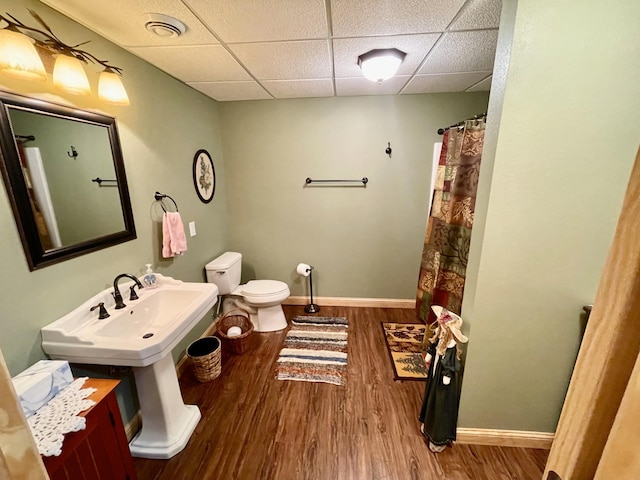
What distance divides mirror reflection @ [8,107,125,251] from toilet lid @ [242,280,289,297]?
4.12ft

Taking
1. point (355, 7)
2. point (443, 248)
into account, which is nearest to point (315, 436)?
point (443, 248)

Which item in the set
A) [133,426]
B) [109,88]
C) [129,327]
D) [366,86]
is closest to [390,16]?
[366,86]

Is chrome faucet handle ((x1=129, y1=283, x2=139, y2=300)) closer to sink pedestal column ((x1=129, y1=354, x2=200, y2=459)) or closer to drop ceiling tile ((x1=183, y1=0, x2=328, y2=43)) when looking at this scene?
sink pedestal column ((x1=129, y1=354, x2=200, y2=459))

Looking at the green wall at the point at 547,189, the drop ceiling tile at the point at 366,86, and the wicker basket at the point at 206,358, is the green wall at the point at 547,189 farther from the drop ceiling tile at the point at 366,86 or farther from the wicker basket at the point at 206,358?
the wicker basket at the point at 206,358

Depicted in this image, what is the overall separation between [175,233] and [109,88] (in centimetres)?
94

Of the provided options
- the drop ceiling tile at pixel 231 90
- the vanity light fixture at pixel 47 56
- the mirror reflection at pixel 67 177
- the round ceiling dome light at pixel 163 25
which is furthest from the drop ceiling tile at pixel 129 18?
the drop ceiling tile at pixel 231 90

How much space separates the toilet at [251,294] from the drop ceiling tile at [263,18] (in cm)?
181

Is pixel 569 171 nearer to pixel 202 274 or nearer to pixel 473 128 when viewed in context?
pixel 473 128

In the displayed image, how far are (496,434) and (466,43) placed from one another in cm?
231

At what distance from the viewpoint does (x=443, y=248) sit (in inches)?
83.6

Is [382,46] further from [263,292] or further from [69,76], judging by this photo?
[263,292]

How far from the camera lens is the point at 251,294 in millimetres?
2527

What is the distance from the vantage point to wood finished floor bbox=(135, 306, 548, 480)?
4.59 feet

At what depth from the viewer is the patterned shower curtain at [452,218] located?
1.82 meters
